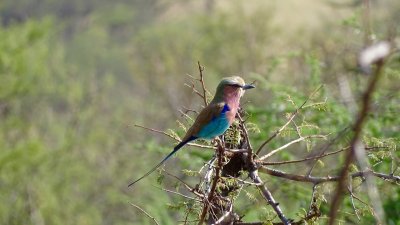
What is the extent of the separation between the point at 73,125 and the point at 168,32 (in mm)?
11553

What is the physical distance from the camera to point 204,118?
3342 millimetres

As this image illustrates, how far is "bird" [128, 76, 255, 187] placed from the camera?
10.4ft

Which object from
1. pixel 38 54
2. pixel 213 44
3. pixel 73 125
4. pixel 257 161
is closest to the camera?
pixel 257 161

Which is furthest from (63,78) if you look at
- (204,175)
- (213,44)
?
(204,175)

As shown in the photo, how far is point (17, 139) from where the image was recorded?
23266mm

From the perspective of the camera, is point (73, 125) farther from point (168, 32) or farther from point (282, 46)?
point (168, 32)

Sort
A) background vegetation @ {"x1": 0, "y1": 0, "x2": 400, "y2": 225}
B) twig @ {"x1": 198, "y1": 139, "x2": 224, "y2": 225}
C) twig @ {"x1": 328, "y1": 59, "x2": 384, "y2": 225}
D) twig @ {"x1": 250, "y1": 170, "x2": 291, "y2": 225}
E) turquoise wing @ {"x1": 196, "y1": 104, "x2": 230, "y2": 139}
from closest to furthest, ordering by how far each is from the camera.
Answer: twig @ {"x1": 328, "y1": 59, "x2": 384, "y2": 225} → twig @ {"x1": 198, "y1": 139, "x2": 224, "y2": 225} → twig @ {"x1": 250, "y1": 170, "x2": 291, "y2": 225} → turquoise wing @ {"x1": 196, "y1": 104, "x2": 230, "y2": 139} → background vegetation @ {"x1": 0, "y1": 0, "x2": 400, "y2": 225}

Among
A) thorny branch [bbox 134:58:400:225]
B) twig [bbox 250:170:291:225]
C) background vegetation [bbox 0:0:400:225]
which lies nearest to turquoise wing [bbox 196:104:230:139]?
thorny branch [bbox 134:58:400:225]

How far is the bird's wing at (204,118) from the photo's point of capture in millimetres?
3272

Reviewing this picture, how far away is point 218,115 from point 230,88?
1.15ft

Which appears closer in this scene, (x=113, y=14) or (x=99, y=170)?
(x=99, y=170)

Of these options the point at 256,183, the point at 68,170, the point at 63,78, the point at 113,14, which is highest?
the point at 113,14

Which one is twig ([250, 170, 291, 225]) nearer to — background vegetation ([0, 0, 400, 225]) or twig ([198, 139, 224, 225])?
twig ([198, 139, 224, 225])

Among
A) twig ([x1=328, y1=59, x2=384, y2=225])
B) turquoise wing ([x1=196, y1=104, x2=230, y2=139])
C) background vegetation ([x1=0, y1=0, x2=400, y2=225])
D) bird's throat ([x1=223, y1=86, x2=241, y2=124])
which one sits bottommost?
twig ([x1=328, y1=59, x2=384, y2=225])
